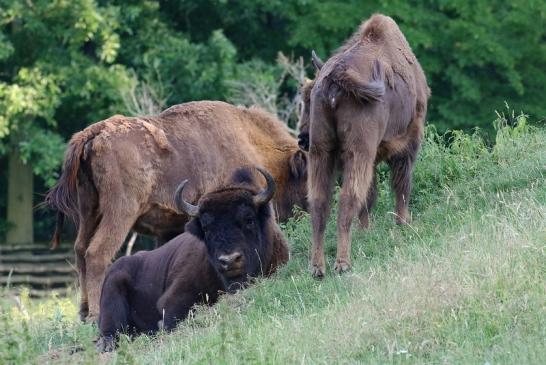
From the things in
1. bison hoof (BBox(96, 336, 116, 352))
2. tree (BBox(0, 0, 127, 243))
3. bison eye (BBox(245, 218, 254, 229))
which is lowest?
tree (BBox(0, 0, 127, 243))

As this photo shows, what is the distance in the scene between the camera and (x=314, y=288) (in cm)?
1045

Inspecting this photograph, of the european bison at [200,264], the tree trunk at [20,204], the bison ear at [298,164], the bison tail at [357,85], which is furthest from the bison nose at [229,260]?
the tree trunk at [20,204]

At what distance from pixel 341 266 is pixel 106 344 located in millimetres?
2220

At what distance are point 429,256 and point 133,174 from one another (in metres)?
4.08

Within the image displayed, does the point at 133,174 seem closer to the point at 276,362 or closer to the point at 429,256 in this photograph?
the point at 429,256

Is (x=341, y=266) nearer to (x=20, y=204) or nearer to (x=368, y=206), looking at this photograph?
(x=368, y=206)

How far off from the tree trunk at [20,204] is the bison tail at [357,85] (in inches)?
610

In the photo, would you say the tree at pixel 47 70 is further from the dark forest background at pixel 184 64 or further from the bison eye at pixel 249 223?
the bison eye at pixel 249 223

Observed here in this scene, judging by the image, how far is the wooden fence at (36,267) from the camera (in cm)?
2409

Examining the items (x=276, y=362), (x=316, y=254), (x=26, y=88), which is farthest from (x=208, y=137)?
(x=26, y=88)

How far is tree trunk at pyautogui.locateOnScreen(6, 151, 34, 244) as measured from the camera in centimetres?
2550

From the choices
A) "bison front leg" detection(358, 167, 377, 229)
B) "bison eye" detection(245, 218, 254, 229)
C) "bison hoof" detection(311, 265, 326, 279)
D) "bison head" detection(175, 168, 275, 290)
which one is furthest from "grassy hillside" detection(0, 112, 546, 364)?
"bison eye" detection(245, 218, 254, 229)

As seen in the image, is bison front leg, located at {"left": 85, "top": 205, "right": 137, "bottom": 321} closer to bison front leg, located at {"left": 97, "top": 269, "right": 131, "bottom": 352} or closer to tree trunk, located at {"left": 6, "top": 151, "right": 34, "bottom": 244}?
bison front leg, located at {"left": 97, "top": 269, "right": 131, "bottom": 352}

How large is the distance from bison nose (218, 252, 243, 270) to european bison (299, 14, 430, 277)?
2.13 ft
